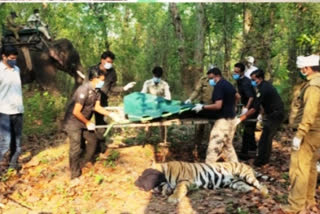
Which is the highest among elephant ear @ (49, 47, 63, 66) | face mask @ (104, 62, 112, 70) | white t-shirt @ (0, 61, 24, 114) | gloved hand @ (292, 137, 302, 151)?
elephant ear @ (49, 47, 63, 66)

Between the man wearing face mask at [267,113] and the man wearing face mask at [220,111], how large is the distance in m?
0.54

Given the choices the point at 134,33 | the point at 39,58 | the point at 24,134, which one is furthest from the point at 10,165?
the point at 134,33

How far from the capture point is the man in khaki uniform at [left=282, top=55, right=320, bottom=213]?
15.8ft

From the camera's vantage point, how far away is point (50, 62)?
39.7 ft

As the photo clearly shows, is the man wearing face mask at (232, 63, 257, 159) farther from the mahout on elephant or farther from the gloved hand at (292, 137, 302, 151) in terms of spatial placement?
the mahout on elephant

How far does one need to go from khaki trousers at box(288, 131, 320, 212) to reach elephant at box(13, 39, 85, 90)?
801cm

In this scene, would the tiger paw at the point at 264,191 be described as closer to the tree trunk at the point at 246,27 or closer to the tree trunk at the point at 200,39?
the tree trunk at the point at 246,27

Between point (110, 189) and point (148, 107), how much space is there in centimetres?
165

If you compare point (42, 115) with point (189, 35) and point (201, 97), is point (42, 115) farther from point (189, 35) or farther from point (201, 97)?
point (189, 35)

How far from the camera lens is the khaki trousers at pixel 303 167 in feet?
16.5

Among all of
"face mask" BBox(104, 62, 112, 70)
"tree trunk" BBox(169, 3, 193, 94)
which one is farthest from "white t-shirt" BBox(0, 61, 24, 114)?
"tree trunk" BBox(169, 3, 193, 94)

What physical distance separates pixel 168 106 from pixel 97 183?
5.98ft

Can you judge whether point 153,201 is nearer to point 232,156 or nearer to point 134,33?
point 232,156

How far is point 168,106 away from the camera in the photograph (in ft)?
23.0
